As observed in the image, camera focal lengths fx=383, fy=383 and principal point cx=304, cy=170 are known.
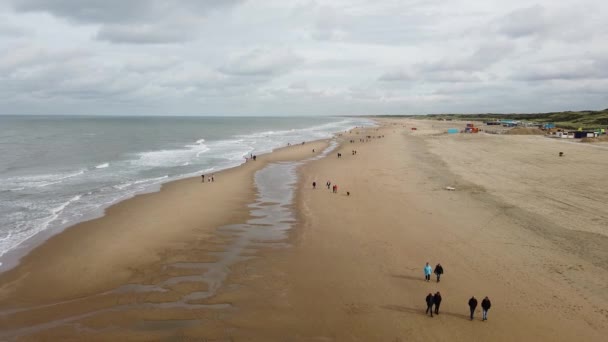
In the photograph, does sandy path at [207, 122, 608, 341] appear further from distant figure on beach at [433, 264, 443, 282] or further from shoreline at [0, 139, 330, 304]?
shoreline at [0, 139, 330, 304]

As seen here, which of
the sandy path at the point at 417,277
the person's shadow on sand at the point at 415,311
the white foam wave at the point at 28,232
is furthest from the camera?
the white foam wave at the point at 28,232

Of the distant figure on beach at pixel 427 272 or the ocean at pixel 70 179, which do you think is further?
the ocean at pixel 70 179

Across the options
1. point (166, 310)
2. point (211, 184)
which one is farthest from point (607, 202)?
point (211, 184)

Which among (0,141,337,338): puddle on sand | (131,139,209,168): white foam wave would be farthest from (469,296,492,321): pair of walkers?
(131,139,209,168): white foam wave

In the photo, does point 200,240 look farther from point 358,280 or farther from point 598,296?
point 598,296

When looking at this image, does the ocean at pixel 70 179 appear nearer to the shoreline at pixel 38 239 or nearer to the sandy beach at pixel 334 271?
the shoreline at pixel 38 239

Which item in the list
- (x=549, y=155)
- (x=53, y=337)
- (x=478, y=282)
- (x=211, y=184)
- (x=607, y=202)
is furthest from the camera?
(x=549, y=155)

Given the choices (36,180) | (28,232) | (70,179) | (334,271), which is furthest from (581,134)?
(36,180)

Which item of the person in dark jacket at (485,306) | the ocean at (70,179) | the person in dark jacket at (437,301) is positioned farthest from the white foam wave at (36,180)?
the person in dark jacket at (485,306)
